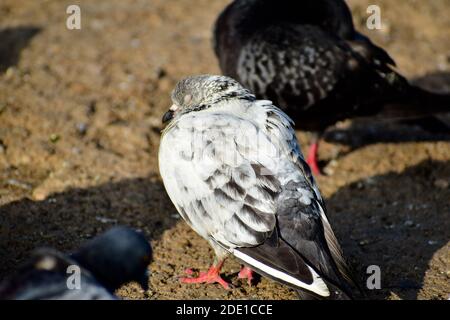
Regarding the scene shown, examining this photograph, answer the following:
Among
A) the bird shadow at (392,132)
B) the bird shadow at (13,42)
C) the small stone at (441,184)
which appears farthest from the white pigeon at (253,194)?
the bird shadow at (13,42)

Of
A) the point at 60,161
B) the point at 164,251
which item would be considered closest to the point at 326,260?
the point at 164,251

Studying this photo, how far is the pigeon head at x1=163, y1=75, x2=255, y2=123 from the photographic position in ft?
16.8

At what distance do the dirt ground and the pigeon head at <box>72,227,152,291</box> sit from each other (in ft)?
2.26

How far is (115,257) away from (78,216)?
1.79 m

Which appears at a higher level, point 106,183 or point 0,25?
point 0,25

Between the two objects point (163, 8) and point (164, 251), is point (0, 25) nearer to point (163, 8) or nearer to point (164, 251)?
point (163, 8)

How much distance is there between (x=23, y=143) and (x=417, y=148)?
13.6ft

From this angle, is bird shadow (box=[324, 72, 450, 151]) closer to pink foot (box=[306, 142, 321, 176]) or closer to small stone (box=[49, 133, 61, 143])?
pink foot (box=[306, 142, 321, 176])

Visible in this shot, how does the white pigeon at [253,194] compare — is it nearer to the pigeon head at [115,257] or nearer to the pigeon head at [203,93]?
the pigeon head at [203,93]

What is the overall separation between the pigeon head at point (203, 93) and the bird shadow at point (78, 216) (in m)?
1.04

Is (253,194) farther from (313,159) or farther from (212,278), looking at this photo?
(313,159)

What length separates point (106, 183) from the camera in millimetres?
6344
